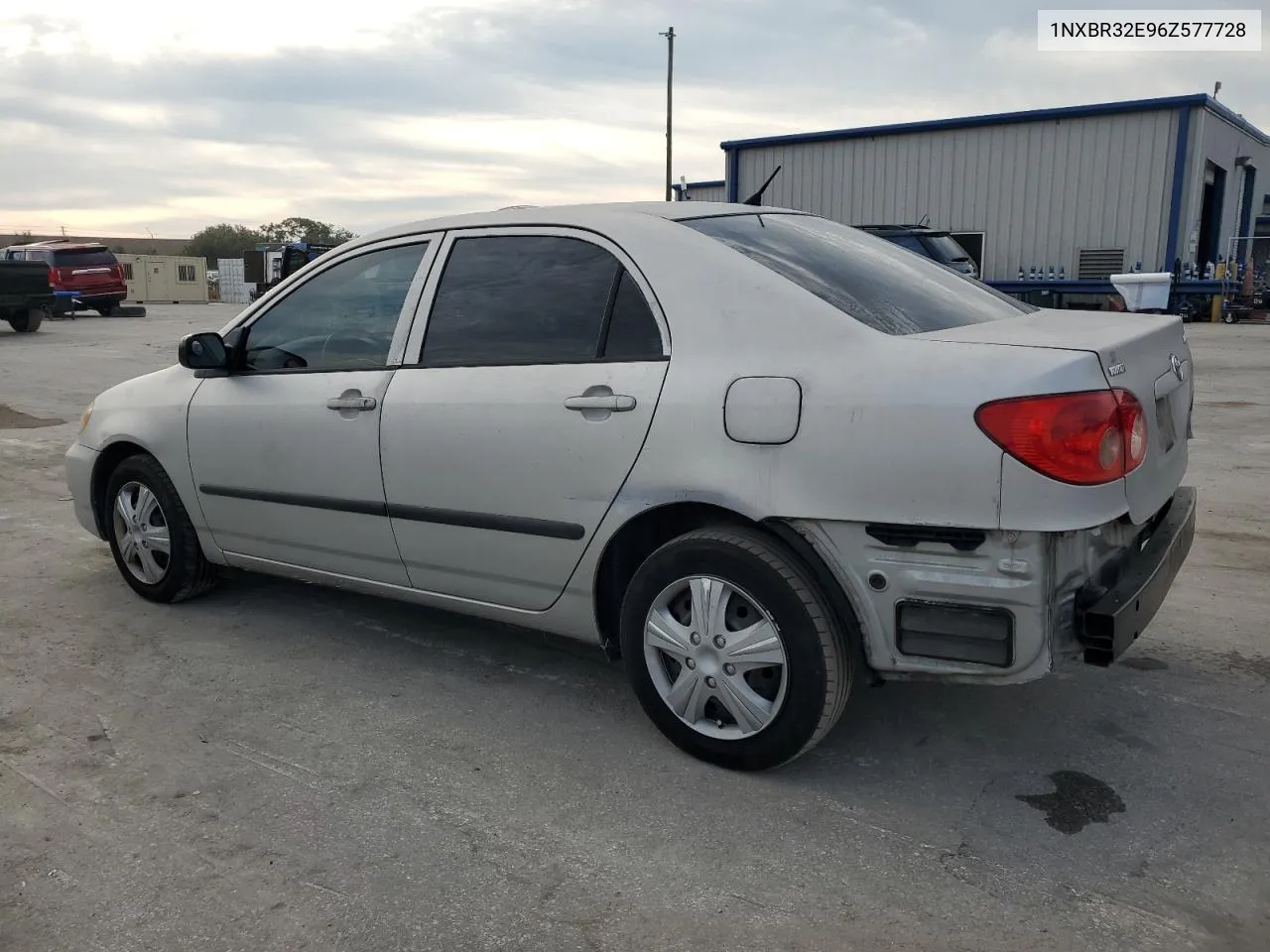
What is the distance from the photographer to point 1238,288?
22641mm

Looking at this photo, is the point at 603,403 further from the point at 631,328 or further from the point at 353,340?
the point at 353,340

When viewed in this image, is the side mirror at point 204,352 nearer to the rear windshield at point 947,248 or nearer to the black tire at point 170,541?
the black tire at point 170,541

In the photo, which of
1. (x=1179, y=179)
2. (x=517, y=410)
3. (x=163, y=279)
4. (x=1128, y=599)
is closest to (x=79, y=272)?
(x=163, y=279)

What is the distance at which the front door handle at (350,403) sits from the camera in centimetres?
361

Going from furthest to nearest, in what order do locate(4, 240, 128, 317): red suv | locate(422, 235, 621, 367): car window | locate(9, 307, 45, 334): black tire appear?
locate(4, 240, 128, 317): red suv < locate(9, 307, 45, 334): black tire < locate(422, 235, 621, 367): car window

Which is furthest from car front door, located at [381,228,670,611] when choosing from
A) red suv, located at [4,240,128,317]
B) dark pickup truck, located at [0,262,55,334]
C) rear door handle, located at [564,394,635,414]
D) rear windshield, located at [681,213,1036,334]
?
red suv, located at [4,240,128,317]

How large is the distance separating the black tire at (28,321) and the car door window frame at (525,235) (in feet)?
65.5

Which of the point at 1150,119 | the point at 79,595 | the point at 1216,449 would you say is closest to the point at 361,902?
the point at 79,595

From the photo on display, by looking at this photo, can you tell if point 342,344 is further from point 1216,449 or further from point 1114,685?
point 1216,449

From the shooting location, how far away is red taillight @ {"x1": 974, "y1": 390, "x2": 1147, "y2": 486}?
243 cm

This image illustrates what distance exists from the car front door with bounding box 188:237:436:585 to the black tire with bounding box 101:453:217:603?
194 mm

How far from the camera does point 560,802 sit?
2.85 metres

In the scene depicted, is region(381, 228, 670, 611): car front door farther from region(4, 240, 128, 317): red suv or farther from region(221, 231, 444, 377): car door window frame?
region(4, 240, 128, 317): red suv

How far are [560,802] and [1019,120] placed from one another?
23.3m
